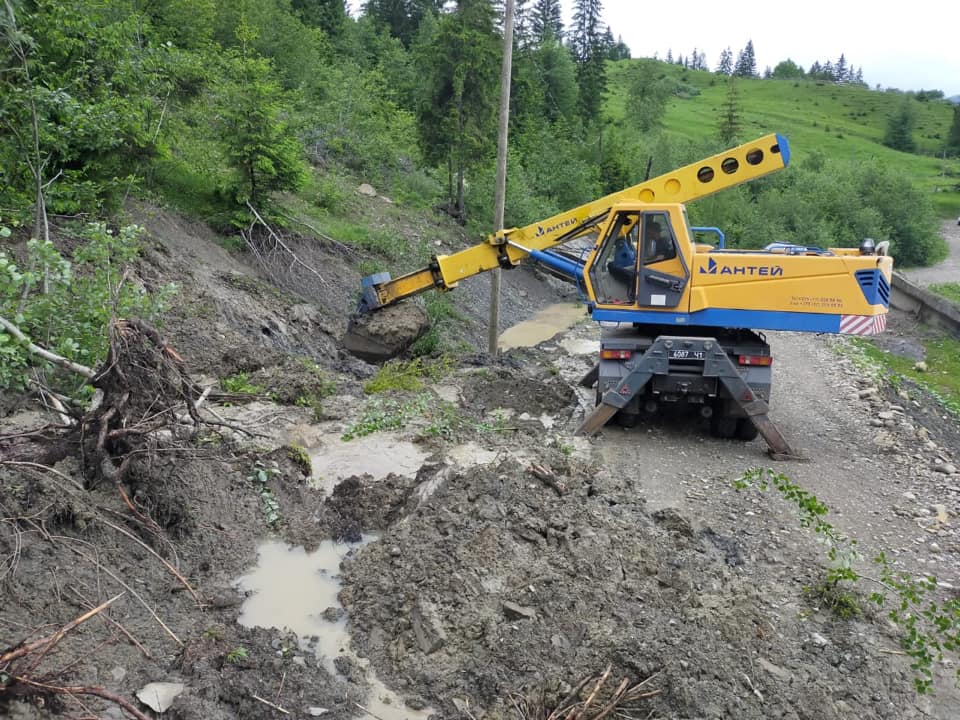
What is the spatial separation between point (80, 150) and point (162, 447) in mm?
7287

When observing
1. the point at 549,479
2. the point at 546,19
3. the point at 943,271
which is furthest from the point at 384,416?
the point at 546,19

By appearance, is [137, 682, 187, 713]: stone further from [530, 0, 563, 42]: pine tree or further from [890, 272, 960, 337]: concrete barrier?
[530, 0, 563, 42]: pine tree

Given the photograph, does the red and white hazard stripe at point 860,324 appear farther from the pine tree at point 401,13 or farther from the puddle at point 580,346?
the pine tree at point 401,13

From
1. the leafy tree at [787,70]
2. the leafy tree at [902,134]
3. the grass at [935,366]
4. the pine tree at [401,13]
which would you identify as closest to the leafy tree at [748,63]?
the leafy tree at [787,70]

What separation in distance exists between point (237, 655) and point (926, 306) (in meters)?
21.2

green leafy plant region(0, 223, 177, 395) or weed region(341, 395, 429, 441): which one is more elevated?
green leafy plant region(0, 223, 177, 395)

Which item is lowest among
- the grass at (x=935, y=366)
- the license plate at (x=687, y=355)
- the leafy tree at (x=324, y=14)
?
the grass at (x=935, y=366)

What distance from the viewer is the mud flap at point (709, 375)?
954 centimetres

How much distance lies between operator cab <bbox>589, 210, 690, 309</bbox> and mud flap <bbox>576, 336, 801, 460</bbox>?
0.67m

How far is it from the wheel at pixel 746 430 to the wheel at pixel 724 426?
0.27 ft

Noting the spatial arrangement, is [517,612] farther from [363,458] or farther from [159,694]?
[363,458]

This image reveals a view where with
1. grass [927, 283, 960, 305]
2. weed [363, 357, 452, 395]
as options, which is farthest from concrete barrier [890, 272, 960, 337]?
weed [363, 357, 452, 395]

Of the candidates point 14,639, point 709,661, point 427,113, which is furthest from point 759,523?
point 427,113

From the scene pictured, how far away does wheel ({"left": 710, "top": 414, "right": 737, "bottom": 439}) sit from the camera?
10.2 metres
